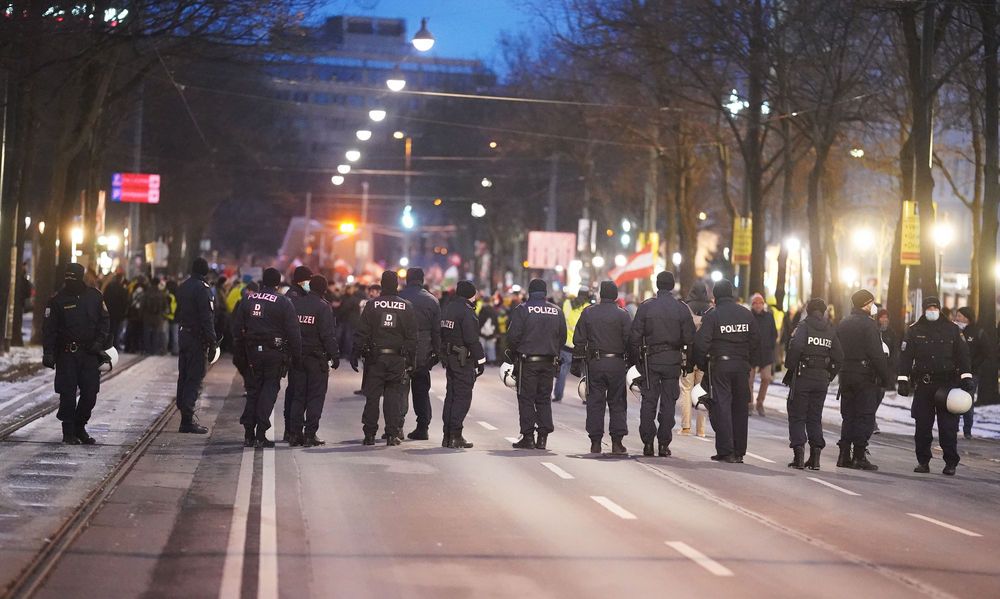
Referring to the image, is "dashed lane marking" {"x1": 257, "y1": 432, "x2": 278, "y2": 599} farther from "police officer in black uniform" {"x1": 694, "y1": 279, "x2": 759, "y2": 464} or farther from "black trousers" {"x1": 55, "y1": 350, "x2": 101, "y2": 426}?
"police officer in black uniform" {"x1": 694, "y1": 279, "x2": 759, "y2": 464}

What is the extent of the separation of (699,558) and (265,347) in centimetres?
780

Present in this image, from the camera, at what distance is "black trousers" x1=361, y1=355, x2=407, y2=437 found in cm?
1859

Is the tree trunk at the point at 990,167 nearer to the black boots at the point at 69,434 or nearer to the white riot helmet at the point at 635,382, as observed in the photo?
the white riot helmet at the point at 635,382

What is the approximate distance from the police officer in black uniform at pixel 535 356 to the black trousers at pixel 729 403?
5.78ft

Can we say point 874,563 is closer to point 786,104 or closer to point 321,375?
point 321,375

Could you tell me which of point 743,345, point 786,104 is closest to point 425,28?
point 786,104

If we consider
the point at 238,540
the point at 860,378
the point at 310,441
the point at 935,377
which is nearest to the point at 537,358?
the point at 310,441

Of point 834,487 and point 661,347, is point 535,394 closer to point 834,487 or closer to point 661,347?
point 661,347

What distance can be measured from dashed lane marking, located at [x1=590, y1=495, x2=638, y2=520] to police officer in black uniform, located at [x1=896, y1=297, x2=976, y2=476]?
18.6ft

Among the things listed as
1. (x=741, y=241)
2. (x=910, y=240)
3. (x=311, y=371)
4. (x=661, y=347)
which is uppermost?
(x=741, y=241)

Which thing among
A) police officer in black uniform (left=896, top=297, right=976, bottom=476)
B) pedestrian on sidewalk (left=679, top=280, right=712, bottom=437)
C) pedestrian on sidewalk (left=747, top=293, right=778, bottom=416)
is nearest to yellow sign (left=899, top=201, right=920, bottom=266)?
pedestrian on sidewalk (left=747, top=293, right=778, bottom=416)

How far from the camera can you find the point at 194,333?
19.6 m

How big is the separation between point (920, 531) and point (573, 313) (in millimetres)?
15662

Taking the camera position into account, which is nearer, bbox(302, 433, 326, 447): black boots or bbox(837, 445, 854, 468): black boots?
bbox(302, 433, 326, 447): black boots
